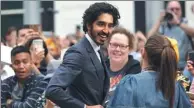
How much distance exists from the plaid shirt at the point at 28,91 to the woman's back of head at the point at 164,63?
173 centimetres

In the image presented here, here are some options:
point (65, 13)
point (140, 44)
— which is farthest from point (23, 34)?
point (65, 13)

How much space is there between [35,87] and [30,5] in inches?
363

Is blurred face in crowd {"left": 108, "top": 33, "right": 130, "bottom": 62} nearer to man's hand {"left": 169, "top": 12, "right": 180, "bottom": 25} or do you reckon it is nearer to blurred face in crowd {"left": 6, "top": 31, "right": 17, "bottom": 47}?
man's hand {"left": 169, "top": 12, "right": 180, "bottom": 25}

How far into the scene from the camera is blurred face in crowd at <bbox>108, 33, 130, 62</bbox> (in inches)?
286

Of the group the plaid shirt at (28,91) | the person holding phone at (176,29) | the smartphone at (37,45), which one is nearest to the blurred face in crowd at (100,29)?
the plaid shirt at (28,91)

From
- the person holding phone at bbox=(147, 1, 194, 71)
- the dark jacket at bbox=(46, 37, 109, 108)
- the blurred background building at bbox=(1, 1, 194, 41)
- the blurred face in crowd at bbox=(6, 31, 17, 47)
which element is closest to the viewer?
the dark jacket at bbox=(46, 37, 109, 108)

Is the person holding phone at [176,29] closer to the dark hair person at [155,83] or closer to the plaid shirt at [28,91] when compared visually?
the plaid shirt at [28,91]

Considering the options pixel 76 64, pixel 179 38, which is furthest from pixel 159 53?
pixel 179 38

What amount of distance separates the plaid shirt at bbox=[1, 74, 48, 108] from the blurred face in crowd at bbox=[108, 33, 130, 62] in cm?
87

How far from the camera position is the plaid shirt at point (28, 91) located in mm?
6516

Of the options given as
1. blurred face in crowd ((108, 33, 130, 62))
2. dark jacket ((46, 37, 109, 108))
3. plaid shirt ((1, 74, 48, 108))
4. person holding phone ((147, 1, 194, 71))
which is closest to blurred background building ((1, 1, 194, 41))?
person holding phone ((147, 1, 194, 71))

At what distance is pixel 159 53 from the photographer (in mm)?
5066

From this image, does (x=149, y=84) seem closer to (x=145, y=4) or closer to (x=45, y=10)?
(x=145, y=4)

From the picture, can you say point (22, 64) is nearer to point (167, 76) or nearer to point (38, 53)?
point (38, 53)
